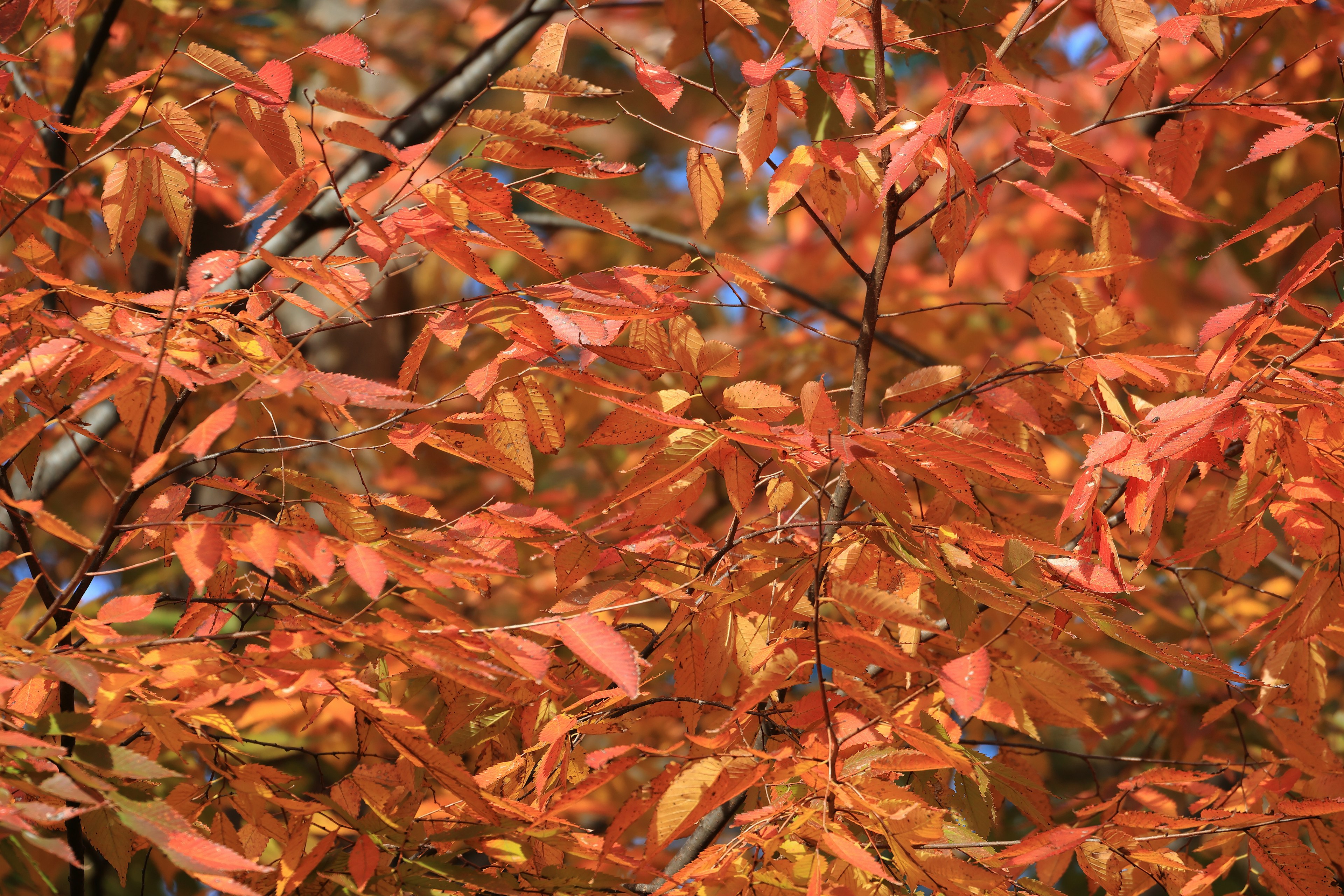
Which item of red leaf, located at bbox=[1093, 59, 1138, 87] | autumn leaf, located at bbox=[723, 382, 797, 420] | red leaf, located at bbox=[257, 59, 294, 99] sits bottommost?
autumn leaf, located at bbox=[723, 382, 797, 420]

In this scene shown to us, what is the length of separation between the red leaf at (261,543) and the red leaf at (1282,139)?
3.47 ft

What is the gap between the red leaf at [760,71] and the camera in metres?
1.10

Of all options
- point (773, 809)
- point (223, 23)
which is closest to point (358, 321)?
point (773, 809)

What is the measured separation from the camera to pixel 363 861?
0.93 m

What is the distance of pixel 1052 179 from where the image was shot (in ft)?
17.9

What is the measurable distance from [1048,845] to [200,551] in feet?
2.69

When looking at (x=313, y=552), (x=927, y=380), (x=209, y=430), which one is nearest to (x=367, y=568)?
(x=313, y=552)

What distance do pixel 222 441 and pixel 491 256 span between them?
2.80m

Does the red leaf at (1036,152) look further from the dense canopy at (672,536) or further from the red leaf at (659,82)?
the red leaf at (659,82)

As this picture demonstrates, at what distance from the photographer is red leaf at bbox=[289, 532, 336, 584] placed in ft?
2.74

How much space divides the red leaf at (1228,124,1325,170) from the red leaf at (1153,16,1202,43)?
0.14 meters

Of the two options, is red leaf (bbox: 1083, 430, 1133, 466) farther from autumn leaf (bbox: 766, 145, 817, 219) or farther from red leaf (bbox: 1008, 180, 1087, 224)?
autumn leaf (bbox: 766, 145, 817, 219)

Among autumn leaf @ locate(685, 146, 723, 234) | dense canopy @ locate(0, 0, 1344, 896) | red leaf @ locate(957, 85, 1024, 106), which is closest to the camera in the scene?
dense canopy @ locate(0, 0, 1344, 896)

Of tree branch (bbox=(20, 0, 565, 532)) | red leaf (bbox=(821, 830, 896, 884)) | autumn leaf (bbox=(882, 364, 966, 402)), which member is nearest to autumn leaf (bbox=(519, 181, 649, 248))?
autumn leaf (bbox=(882, 364, 966, 402))
